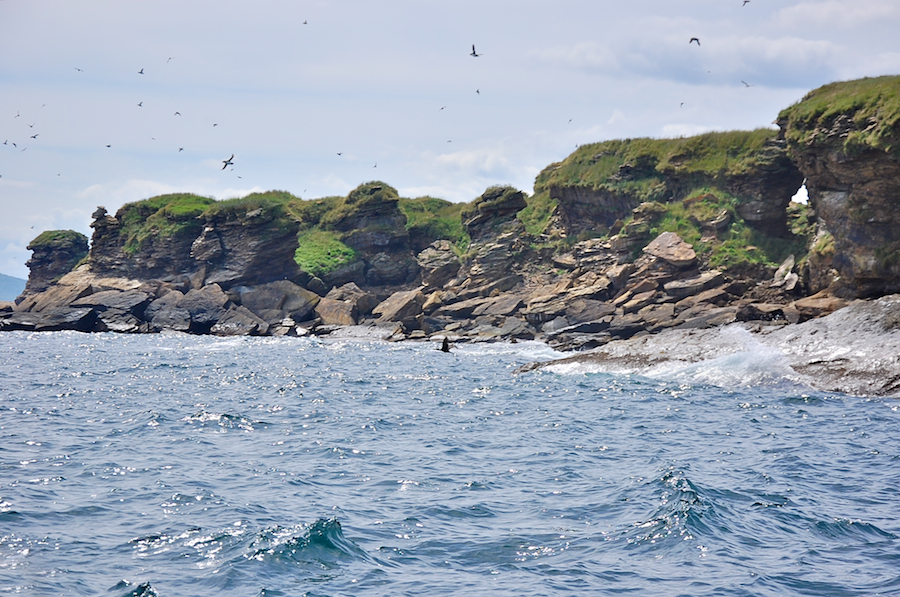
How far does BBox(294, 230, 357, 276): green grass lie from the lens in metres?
78.6

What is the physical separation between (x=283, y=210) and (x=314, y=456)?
62125 mm

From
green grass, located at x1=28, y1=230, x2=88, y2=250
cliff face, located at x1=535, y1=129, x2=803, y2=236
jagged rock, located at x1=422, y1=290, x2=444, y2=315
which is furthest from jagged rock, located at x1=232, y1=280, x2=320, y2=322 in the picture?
green grass, located at x1=28, y1=230, x2=88, y2=250

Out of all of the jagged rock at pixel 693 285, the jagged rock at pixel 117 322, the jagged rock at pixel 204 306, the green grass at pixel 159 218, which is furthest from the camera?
the green grass at pixel 159 218

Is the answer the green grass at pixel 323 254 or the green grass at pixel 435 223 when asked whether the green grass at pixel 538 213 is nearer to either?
the green grass at pixel 435 223

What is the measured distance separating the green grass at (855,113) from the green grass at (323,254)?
47688 millimetres

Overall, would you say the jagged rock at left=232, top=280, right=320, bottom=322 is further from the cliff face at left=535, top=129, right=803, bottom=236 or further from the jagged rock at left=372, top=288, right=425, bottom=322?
the cliff face at left=535, top=129, right=803, bottom=236

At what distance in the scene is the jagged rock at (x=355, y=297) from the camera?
6831cm

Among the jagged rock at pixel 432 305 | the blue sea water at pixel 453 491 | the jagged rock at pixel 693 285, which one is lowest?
the blue sea water at pixel 453 491

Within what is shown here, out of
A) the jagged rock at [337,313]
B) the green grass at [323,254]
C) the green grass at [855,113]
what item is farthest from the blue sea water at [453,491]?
the green grass at [323,254]

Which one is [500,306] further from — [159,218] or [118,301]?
[159,218]

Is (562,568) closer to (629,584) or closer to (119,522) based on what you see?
(629,584)

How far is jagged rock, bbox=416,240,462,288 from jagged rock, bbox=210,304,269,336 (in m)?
16.8

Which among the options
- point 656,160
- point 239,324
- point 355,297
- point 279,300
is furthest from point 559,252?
point 239,324

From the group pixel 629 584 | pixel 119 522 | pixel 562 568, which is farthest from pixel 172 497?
pixel 629 584
